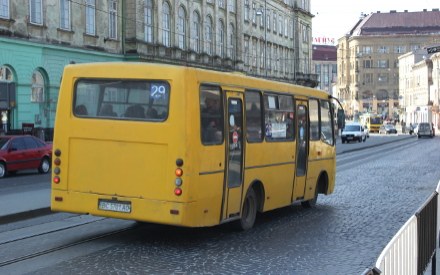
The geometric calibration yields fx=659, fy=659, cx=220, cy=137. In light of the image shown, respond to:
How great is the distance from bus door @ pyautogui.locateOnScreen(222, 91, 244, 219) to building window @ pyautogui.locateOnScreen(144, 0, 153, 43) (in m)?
34.8

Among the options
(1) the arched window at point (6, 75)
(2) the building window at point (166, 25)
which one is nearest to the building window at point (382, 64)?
(2) the building window at point (166, 25)

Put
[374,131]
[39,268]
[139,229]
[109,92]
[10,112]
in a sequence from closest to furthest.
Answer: [39,268]
[109,92]
[139,229]
[10,112]
[374,131]

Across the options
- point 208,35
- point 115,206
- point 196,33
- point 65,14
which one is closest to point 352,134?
point 208,35

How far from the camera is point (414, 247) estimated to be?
20.4 ft

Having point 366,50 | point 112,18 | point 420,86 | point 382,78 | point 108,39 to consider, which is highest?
point 366,50

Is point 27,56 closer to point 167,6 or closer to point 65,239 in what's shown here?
point 167,6

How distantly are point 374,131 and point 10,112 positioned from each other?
8104 cm

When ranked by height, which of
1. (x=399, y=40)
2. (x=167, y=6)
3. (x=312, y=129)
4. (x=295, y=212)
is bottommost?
(x=295, y=212)

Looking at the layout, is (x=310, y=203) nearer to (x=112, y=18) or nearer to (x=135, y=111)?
(x=135, y=111)

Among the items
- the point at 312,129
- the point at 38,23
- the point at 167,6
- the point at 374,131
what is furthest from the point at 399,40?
the point at 312,129

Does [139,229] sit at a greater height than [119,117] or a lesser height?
lesser

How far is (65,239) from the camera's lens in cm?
1041

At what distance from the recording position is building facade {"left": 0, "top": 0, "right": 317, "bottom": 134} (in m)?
34.1

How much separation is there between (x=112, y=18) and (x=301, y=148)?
103 ft
